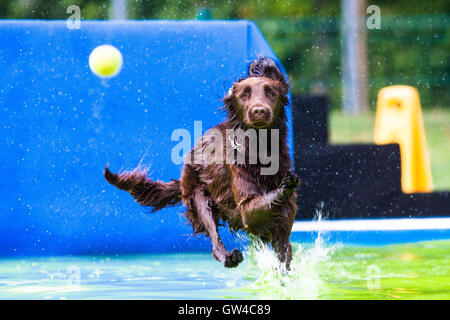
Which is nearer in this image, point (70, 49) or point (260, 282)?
point (260, 282)

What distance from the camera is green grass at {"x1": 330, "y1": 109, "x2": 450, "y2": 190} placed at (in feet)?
41.6

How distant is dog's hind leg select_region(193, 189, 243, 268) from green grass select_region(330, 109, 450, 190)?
8050mm

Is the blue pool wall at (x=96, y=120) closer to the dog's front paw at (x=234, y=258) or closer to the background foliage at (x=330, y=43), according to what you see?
the dog's front paw at (x=234, y=258)

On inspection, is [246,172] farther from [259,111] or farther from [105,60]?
[105,60]

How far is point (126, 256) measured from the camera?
4996 millimetres

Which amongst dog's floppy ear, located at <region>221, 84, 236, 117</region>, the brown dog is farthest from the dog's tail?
dog's floppy ear, located at <region>221, 84, 236, 117</region>

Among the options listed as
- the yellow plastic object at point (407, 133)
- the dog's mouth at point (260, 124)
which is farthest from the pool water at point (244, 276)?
the yellow plastic object at point (407, 133)

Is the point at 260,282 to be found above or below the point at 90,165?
below

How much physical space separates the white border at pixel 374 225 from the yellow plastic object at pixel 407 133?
5.74ft
